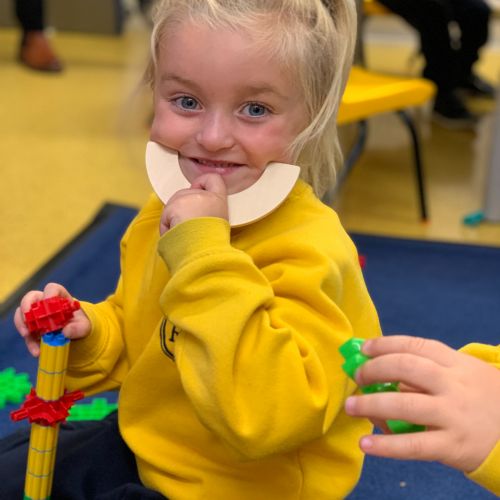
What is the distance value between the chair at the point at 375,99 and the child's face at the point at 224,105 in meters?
1.04

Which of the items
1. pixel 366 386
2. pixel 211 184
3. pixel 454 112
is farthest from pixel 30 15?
pixel 366 386

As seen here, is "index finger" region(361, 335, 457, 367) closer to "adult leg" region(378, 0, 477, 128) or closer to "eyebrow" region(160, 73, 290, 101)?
"eyebrow" region(160, 73, 290, 101)

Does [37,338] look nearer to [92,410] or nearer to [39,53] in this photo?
[92,410]

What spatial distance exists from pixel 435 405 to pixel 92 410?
90 centimetres

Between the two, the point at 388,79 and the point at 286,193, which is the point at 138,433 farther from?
the point at 388,79

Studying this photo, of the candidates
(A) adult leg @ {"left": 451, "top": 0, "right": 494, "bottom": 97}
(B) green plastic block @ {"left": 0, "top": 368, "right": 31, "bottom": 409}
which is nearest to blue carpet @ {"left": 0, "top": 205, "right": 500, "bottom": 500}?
(B) green plastic block @ {"left": 0, "top": 368, "right": 31, "bottom": 409}

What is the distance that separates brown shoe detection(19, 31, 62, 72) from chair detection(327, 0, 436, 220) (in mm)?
1506

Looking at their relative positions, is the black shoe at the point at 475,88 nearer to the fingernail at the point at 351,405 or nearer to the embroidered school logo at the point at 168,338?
the embroidered school logo at the point at 168,338

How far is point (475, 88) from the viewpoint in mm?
3324

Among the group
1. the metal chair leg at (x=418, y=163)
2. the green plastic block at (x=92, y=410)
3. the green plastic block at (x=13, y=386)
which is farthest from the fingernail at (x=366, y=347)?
the metal chair leg at (x=418, y=163)

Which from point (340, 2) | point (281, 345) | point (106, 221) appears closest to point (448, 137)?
point (106, 221)

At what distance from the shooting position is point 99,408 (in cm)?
142

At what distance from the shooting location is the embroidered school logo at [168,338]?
2.82 feet

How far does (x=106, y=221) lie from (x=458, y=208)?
971 mm
